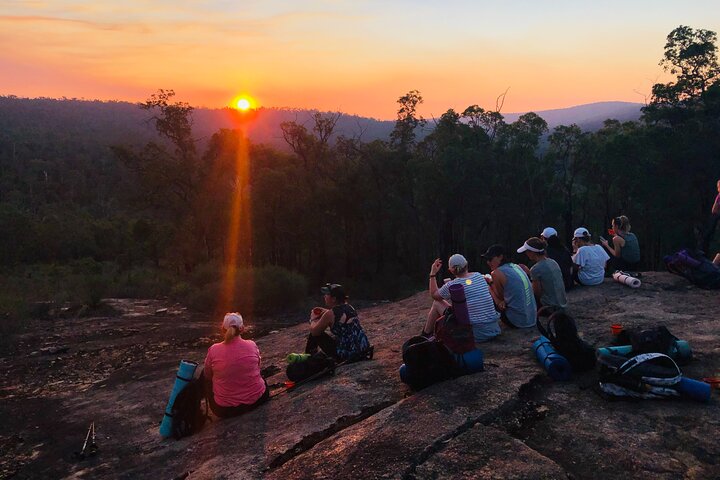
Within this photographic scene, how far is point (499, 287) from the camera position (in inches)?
269

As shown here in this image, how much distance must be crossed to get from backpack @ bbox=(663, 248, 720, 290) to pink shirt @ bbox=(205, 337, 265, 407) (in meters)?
7.81

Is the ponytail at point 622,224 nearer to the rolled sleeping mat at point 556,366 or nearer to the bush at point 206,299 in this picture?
the rolled sleeping mat at point 556,366

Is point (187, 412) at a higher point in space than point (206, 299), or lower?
higher

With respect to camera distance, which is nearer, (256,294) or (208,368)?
(208,368)

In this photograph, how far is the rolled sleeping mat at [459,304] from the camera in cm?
530

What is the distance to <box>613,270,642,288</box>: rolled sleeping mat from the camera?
29.2 ft

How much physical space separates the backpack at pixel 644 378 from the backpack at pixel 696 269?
17.1ft

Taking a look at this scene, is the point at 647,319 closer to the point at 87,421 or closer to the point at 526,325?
the point at 526,325

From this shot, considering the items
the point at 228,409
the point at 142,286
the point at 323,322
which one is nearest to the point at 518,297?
the point at 323,322

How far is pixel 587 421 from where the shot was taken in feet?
14.2

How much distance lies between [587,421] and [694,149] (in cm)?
2426

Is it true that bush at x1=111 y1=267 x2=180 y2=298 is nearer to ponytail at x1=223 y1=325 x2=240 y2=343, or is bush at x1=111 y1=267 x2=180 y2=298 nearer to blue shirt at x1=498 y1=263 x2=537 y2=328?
ponytail at x1=223 y1=325 x2=240 y2=343

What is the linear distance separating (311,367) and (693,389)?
4.18 m

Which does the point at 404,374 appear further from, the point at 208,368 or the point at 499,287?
the point at 208,368
